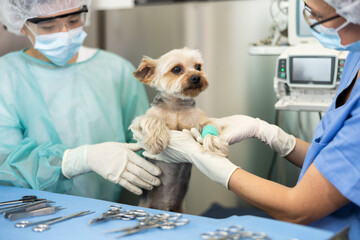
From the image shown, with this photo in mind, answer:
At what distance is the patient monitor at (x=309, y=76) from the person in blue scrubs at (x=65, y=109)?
690 millimetres

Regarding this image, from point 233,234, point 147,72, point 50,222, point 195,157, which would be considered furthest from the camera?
point 147,72

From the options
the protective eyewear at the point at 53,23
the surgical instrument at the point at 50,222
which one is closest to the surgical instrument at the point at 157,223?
the surgical instrument at the point at 50,222

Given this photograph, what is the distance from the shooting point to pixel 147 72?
65.2 inches

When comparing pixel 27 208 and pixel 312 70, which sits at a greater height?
pixel 312 70

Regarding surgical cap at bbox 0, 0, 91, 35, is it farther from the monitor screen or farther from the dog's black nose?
the monitor screen

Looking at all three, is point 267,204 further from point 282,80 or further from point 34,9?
point 34,9

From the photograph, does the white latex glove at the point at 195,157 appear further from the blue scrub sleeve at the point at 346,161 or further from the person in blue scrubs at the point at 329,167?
the blue scrub sleeve at the point at 346,161

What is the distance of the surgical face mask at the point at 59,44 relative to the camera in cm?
173

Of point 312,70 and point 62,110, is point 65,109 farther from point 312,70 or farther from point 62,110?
point 312,70

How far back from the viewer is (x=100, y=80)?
6.42ft

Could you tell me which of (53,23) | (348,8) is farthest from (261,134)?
(53,23)

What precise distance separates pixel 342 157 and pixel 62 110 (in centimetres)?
125

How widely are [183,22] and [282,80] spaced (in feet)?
3.24

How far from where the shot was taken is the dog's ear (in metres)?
1.62
